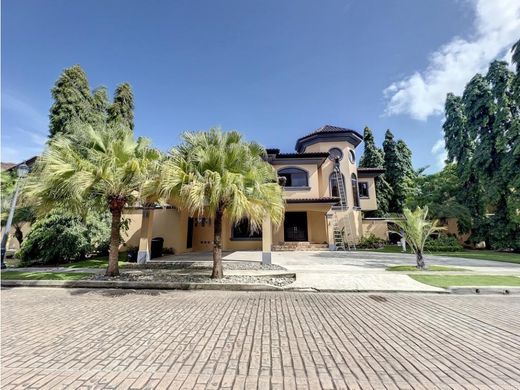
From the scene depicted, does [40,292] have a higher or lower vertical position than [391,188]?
lower

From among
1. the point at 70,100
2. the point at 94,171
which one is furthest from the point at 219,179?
the point at 70,100

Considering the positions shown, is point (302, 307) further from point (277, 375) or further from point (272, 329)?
point (277, 375)

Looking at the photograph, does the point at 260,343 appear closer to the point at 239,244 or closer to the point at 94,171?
the point at 94,171

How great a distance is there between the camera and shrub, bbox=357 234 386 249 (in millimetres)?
20609

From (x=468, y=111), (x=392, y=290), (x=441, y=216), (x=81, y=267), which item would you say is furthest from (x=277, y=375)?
(x=468, y=111)

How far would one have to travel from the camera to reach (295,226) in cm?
2006

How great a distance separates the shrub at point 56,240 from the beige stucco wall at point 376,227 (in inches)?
876

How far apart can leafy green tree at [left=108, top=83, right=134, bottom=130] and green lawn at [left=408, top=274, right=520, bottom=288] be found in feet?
72.4

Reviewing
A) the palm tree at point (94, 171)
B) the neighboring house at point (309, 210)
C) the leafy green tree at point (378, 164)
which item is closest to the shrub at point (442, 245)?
the neighboring house at point (309, 210)

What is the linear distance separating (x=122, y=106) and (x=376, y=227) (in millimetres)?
25484

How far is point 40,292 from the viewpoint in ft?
25.1

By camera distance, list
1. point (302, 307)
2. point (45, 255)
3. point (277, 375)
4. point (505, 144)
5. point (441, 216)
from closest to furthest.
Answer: point (277, 375), point (302, 307), point (45, 255), point (505, 144), point (441, 216)

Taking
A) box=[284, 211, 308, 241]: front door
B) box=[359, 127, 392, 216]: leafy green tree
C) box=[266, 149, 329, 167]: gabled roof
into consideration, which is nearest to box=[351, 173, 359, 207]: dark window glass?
box=[266, 149, 329, 167]: gabled roof

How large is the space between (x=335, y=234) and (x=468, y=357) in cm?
1719
